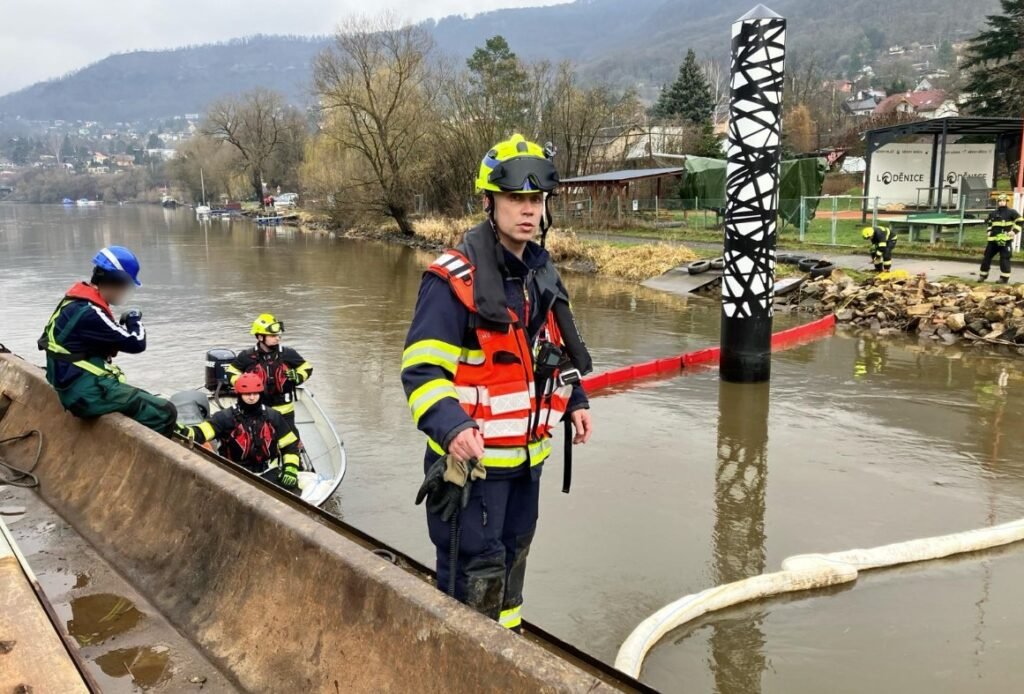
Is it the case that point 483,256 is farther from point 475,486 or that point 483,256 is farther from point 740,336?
point 740,336

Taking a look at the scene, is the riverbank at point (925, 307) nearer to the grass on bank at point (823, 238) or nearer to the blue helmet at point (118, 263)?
the grass on bank at point (823, 238)

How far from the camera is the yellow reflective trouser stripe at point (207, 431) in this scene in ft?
18.8

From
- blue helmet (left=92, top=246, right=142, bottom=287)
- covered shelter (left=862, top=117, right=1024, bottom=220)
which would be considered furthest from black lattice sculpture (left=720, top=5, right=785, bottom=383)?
covered shelter (left=862, top=117, right=1024, bottom=220)

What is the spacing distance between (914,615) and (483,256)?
3512 millimetres

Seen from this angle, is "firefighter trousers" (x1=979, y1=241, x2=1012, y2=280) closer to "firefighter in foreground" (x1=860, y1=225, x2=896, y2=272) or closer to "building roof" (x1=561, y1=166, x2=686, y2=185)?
"firefighter in foreground" (x1=860, y1=225, x2=896, y2=272)

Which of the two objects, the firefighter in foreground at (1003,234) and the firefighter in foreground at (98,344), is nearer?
the firefighter in foreground at (98,344)

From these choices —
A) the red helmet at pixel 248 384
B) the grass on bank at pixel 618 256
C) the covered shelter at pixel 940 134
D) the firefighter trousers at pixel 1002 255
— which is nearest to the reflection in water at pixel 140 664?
the red helmet at pixel 248 384

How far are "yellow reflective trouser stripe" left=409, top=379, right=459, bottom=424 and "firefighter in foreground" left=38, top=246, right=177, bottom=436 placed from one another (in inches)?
120

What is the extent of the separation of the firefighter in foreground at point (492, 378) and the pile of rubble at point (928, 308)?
11782mm

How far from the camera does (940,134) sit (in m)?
24.8

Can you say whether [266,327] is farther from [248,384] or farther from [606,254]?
[606,254]

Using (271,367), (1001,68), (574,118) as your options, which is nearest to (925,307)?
(271,367)

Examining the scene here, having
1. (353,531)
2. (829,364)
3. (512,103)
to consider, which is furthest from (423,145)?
(353,531)

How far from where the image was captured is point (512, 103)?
143 feet
